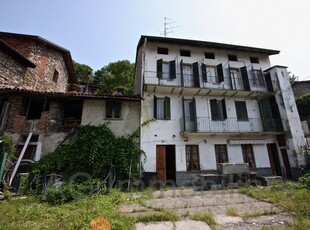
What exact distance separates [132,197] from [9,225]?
4135 millimetres

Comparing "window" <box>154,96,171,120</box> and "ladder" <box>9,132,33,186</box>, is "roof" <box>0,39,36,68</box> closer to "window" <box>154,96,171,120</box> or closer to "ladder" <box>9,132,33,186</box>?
"ladder" <box>9,132,33,186</box>

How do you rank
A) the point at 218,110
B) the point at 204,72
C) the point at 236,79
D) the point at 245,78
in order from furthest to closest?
the point at 236,79 → the point at 245,78 → the point at 204,72 → the point at 218,110

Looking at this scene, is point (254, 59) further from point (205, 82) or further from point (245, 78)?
point (205, 82)

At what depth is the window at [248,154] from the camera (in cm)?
1153

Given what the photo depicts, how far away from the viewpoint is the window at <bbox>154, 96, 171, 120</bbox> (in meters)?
11.1

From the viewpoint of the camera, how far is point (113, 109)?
1040 centimetres

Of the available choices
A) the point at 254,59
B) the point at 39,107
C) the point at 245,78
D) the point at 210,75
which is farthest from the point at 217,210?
the point at 254,59

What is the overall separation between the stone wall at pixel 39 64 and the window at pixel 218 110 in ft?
44.6

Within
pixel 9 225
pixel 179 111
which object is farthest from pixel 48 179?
pixel 179 111

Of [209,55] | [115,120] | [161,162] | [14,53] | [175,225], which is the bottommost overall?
[175,225]

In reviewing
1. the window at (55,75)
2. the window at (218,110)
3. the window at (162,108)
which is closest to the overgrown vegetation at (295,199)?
the window at (218,110)

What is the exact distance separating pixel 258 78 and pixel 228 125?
5439 mm

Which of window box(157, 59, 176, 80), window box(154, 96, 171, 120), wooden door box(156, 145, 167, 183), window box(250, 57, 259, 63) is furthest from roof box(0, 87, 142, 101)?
window box(250, 57, 259, 63)

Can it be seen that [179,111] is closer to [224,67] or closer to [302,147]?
[224,67]
